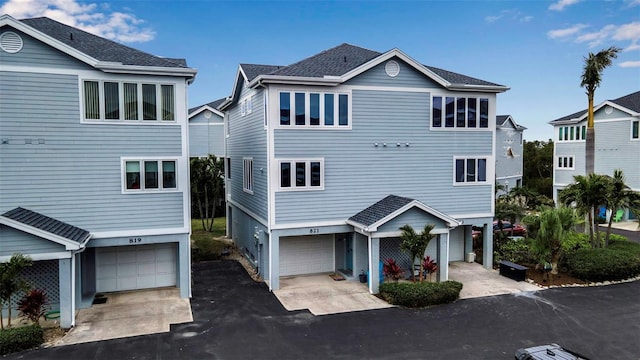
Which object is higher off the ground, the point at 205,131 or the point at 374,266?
the point at 205,131

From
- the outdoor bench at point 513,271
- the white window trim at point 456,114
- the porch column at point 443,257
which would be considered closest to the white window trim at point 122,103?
the white window trim at point 456,114

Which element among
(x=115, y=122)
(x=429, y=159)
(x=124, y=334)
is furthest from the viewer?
(x=429, y=159)

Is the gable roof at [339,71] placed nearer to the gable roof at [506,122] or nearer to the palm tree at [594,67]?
the palm tree at [594,67]

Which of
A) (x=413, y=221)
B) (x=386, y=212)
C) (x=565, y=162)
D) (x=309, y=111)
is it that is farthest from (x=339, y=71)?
(x=565, y=162)

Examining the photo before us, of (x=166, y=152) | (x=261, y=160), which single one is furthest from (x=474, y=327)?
(x=166, y=152)

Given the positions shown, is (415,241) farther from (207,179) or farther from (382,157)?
(207,179)

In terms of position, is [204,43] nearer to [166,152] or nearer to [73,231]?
[166,152]
